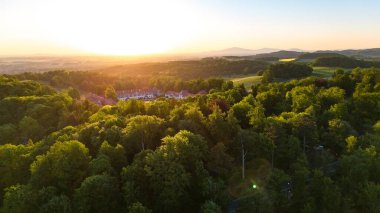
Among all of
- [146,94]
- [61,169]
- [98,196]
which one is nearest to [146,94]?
[146,94]

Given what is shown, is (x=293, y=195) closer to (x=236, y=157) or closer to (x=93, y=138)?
(x=236, y=157)

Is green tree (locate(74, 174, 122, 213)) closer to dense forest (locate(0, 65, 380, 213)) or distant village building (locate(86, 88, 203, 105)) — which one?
dense forest (locate(0, 65, 380, 213))

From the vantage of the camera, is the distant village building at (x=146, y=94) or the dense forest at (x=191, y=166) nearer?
the dense forest at (x=191, y=166)

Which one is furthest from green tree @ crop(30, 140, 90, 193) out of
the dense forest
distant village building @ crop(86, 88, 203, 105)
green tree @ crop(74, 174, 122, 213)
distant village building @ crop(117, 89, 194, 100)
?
distant village building @ crop(117, 89, 194, 100)

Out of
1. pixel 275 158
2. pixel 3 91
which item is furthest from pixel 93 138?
pixel 3 91

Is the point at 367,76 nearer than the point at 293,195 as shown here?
No

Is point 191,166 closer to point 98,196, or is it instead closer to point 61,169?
point 98,196

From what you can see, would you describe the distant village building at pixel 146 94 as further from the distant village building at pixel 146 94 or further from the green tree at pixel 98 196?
the green tree at pixel 98 196

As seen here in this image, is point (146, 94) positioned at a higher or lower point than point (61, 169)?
lower

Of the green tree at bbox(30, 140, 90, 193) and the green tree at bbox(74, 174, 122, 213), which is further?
the green tree at bbox(30, 140, 90, 193)

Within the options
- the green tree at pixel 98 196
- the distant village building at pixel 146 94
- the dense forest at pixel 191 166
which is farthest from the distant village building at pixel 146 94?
the green tree at pixel 98 196

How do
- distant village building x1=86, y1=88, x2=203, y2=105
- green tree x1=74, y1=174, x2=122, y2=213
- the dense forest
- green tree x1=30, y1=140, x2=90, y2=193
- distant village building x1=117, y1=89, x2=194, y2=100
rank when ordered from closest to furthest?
1. green tree x1=74, y1=174, x2=122, y2=213
2. the dense forest
3. green tree x1=30, y1=140, x2=90, y2=193
4. distant village building x1=86, y1=88, x2=203, y2=105
5. distant village building x1=117, y1=89, x2=194, y2=100
